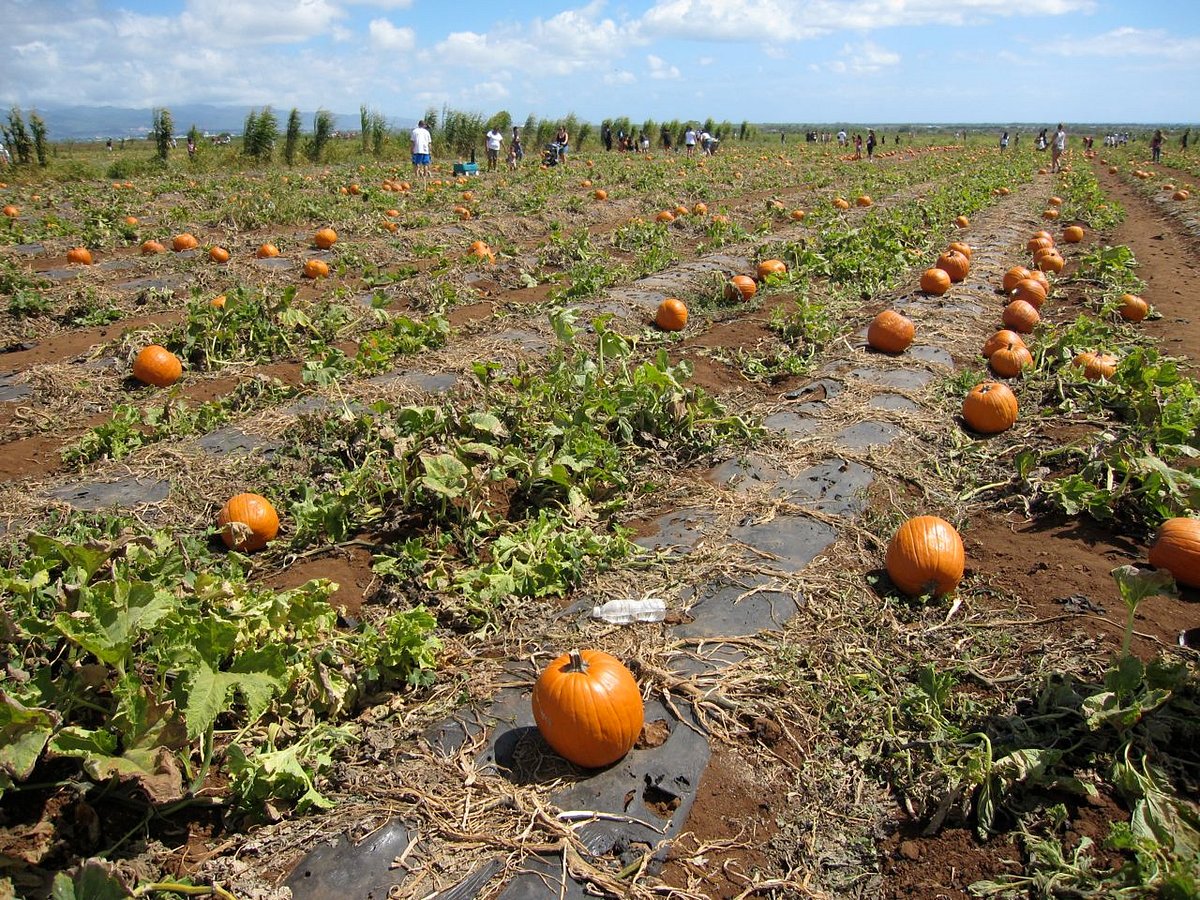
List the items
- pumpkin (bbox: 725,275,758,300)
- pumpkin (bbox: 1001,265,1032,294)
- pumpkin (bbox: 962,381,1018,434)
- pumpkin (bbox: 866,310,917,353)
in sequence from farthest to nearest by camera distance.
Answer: pumpkin (bbox: 1001,265,1032,294) < pumpkin (bbox: 725,275,758,300) < pumpkin (bbox: 866,310,917,353) < pumpkin (bbox: 962,381,1018,434)

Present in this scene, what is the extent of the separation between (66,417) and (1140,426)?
31.7 feet

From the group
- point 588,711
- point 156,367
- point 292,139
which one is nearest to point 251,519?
point 588,711

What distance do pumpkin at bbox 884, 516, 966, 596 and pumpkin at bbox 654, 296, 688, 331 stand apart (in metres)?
5.78

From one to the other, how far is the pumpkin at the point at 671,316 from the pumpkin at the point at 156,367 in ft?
19.0

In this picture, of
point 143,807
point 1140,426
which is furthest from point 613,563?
point 1140,426

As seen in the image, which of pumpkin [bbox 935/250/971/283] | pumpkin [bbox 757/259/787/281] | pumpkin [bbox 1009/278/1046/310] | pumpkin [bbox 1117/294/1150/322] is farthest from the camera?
pumpkin [bbox 935/250/971/283]

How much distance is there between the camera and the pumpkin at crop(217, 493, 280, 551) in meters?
5.20

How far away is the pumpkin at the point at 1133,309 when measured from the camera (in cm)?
1000

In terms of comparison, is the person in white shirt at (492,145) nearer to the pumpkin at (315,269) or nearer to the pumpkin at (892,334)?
the pumpkin at (315,269)

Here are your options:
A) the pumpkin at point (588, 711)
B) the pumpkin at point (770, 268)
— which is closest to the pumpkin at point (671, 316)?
the pumpkin at point (770, 268)

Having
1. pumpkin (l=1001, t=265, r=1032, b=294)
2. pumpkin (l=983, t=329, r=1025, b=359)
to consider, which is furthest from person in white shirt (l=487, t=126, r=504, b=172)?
pumpkin (l=983, t=329, r=1025, b=359)

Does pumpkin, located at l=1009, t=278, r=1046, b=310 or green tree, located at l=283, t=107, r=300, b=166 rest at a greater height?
green tree, located at l=283, t=107, r=300, b=166

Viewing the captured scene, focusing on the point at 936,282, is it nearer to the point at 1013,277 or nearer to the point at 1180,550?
the point at 1013,277

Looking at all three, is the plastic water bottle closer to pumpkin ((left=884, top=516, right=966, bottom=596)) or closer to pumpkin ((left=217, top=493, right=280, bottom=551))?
pumpkin ((left=884, top=516, right=966, bottom=596))
